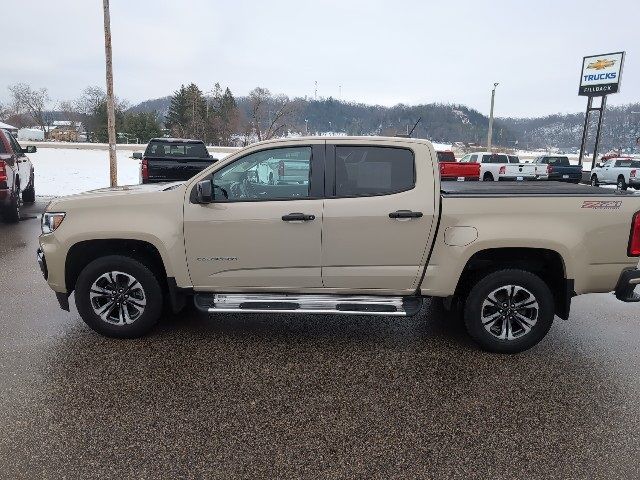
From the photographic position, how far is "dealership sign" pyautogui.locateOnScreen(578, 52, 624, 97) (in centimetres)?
3438

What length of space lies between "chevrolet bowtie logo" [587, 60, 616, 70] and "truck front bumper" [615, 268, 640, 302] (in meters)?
37.7

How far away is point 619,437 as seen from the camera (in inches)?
117

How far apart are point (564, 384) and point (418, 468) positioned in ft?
5.45

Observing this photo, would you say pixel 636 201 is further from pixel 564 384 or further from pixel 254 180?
pixel 254 180

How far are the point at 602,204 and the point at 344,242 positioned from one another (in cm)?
207

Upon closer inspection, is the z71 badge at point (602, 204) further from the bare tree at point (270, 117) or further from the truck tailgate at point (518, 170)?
the bare tree at point (270, 117)

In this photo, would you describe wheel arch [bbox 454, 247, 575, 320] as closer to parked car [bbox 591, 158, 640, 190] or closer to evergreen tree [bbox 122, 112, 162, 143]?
parked car [bbox 591, 158, 640, 190]

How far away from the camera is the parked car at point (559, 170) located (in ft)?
74.9

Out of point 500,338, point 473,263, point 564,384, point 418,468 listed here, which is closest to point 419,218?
point 473,263

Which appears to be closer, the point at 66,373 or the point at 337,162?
the point at 66,373

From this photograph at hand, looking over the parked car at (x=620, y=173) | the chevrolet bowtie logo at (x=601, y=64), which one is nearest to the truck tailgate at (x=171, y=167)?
the parked car at (x=620, y=173)

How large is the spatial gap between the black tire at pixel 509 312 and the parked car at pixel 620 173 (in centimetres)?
2189

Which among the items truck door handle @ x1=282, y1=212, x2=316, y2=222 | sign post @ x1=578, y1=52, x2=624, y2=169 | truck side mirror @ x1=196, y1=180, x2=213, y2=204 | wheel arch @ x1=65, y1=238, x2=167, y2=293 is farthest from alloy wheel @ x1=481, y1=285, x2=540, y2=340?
sign post @ x1=578, y1=52, x2=624, y2=169

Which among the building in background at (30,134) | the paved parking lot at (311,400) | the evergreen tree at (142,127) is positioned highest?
the evergreen tree at (142,127)
